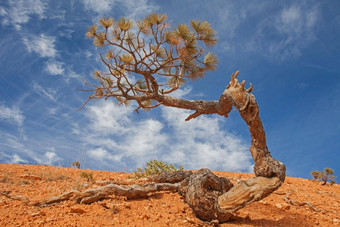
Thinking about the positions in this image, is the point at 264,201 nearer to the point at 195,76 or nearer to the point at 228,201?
the point at 228,201

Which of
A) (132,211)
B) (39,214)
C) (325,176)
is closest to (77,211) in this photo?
(39,214)

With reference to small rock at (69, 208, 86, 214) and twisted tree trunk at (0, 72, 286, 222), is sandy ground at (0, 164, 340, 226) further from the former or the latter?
twisted tree trunk at (0, 72, 286, 222)

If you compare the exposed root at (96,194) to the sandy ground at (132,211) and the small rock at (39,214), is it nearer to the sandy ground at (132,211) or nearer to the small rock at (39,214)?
the sandy ground at (132,211)

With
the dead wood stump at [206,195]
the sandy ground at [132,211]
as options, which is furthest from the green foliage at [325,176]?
the dead wood stump at [206,195]

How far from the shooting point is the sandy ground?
4.68 metres

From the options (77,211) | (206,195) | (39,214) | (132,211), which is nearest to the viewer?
(39,214)

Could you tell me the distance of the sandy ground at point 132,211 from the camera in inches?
184

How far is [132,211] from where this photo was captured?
5.22 meters

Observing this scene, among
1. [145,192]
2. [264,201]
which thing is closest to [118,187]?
[145,192]

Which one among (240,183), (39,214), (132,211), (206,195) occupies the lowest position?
(39,214)

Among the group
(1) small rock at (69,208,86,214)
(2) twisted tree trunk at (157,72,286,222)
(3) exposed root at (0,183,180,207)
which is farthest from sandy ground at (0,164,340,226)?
(2) twisted tree trunk at (157,72,286,222)

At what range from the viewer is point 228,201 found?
5.43 metres

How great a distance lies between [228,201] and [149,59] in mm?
5043

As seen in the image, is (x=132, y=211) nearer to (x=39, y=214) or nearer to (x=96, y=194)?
(x=96, y=194)
